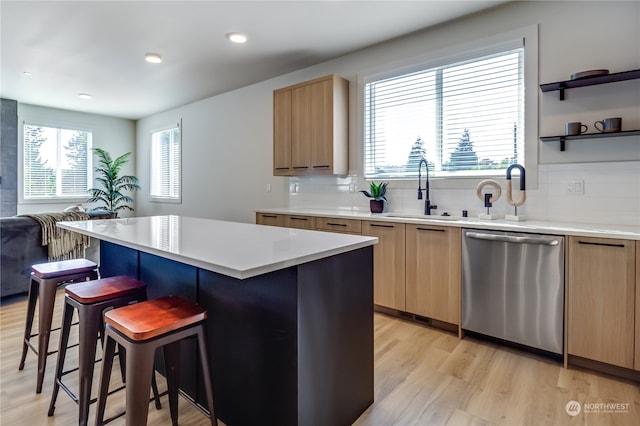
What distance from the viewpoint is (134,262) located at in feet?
7.39

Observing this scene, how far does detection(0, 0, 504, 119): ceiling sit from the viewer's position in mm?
2900

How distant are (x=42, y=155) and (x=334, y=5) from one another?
6.36 m

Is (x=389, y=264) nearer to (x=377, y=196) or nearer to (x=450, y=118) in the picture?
(x=377, y=196)

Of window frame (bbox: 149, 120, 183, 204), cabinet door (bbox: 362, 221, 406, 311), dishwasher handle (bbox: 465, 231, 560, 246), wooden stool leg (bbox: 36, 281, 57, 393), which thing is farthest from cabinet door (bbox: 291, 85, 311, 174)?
window frame (bbox: 149, 120, 183, 204)

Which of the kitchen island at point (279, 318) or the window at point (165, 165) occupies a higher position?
the window at point (165, 165)

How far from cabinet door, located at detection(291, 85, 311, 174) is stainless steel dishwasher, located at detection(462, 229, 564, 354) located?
201 centimetres

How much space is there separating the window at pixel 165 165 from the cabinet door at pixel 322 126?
→ 370cm

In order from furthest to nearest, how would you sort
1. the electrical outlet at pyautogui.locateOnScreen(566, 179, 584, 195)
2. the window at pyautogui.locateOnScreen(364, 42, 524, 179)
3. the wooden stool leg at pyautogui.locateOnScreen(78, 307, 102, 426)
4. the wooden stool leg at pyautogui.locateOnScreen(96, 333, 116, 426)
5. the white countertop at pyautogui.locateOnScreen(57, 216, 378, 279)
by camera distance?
the window at pyautogui.locateOnScreen(364, 42, 524, 179)
the electrical outlet at pyautogui.locateOnScreen(566, 179, 584, 195)
the wooden stool leg at pyautogui.locateOnScreen(78, 307, 102, 426)
the wooden stool leg at pyautogui.locateOnScreen(96, 333, 116, 426)
the white countertop at pyautogui.locateOnScreen(57, 216, 378, 279)

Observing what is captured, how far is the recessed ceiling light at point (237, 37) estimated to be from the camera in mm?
3404

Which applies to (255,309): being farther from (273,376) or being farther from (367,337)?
(367,337)

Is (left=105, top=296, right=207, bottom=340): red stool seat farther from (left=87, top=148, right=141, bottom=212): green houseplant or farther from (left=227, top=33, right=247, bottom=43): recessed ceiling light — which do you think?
(left=87, top=148, right=141, bottom=212): green houseplant

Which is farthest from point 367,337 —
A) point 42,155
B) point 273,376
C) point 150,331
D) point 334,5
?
point 42,155

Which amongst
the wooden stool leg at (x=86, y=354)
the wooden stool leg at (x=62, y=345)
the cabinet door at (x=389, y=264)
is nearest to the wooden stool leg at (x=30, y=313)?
the wooden stool leg at (x=62, y=345)

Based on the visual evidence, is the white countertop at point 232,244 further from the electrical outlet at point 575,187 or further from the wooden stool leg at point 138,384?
the electrical outlet at point 575,187
